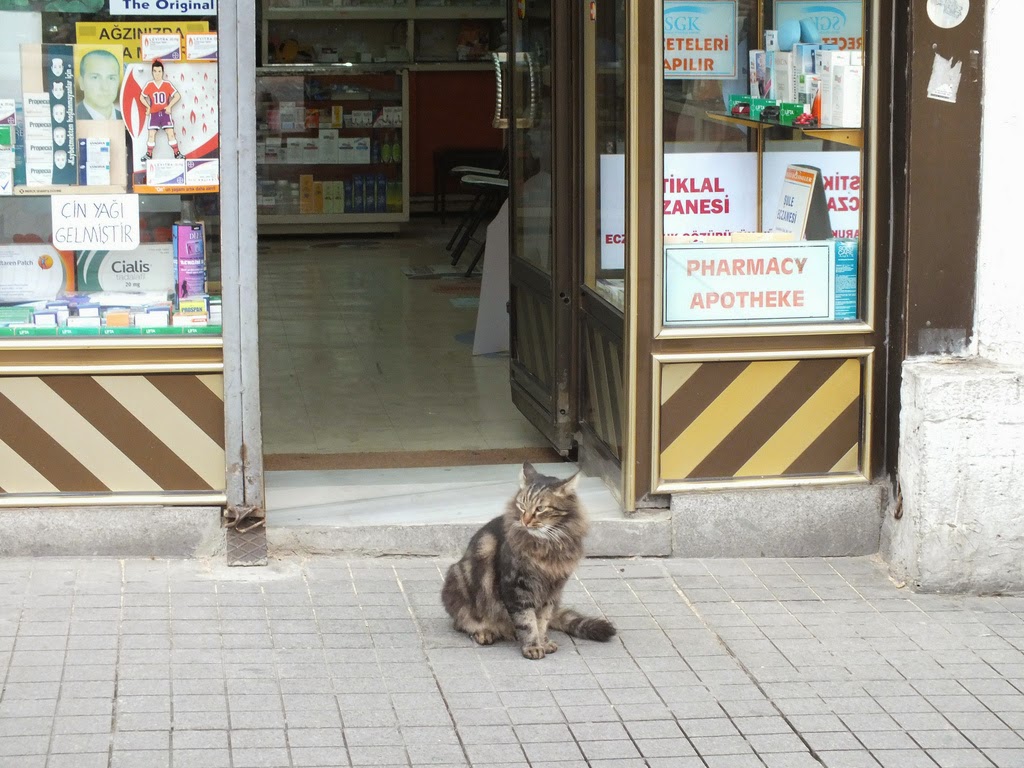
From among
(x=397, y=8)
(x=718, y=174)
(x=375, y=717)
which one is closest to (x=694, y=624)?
(x=375, y=717)

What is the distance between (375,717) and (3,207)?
281cm

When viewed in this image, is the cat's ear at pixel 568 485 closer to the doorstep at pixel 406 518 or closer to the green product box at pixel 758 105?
the doorstep at pixel 406 518

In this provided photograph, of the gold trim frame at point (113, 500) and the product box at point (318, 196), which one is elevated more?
the product box at point (318, 196)

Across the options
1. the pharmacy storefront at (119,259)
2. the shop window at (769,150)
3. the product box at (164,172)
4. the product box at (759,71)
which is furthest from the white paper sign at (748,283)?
the product box at (164,172)

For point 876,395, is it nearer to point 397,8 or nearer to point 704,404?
point 704,404

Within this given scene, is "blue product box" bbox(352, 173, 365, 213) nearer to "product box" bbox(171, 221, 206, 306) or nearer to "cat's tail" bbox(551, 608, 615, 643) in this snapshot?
"product box" bbox(171, 221, 206, 306)

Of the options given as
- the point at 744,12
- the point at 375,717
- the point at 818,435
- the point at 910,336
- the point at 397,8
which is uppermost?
the point at 397,8

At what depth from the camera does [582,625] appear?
561 cm

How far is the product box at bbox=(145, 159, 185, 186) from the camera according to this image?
20.4 feet

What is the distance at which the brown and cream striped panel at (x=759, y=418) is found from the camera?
253 inches

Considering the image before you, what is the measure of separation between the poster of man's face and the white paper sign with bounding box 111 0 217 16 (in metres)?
0.16

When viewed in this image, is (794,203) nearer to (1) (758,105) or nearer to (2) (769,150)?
(2) (769,150)

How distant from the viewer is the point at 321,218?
55.5ft

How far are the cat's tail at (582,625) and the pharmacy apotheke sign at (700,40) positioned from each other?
2349mm
